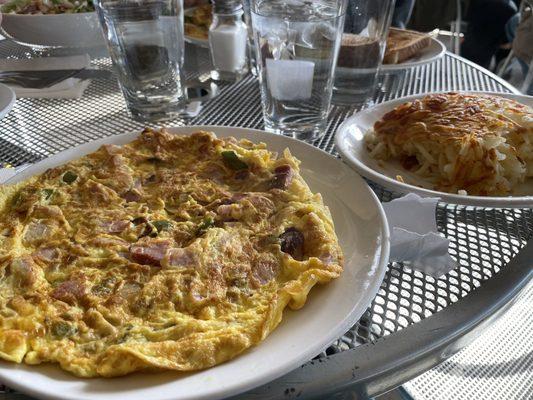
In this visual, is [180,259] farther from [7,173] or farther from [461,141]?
[461,141]

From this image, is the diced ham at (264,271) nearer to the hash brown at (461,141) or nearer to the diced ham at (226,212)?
the diced ham at (226,212)

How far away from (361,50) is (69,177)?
954 millimetres

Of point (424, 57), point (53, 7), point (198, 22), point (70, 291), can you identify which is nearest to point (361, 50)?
point (424, 57)

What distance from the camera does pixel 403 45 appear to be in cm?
179

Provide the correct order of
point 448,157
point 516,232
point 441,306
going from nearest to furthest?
point 441,306, point 516,232, point 448,157

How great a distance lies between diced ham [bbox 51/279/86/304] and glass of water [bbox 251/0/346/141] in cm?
79

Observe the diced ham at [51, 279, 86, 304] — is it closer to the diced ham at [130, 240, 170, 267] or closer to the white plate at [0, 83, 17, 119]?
the diced ham at [130, 240, 170, 267]

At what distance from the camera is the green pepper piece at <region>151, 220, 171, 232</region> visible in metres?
0.95

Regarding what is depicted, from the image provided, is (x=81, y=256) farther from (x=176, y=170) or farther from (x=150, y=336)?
(x=176, y=170)

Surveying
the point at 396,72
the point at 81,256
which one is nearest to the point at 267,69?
the point at 396,72

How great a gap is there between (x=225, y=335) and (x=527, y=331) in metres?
0.97

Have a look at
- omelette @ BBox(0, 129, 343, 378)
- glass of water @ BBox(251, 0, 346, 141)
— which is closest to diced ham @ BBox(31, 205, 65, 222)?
omelette @ BBox(0, 129, 343, 378)

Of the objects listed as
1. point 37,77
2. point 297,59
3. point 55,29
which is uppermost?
point 297,59

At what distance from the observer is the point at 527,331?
4.33ft
